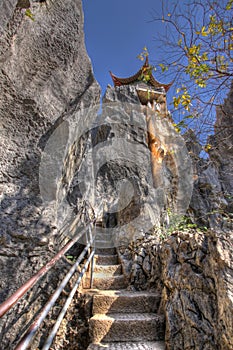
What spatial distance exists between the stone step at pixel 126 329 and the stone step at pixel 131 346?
0.05 meters

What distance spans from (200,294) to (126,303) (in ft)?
3.58

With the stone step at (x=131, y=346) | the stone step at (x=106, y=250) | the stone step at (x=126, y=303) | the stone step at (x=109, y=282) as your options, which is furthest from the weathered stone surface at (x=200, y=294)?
the stone step at (x=106, y=250)

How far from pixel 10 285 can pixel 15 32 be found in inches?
91.3

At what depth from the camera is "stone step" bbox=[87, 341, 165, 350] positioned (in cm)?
→ 188

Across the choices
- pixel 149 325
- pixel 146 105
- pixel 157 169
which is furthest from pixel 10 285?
pixel 146 105

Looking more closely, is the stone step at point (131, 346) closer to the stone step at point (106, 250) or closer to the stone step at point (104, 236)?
the stone step at point (106, 250)

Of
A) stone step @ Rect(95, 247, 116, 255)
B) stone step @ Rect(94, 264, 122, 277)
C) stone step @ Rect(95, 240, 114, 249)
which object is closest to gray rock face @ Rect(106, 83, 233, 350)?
stone step @ Rect(94, 264, 122, 277)

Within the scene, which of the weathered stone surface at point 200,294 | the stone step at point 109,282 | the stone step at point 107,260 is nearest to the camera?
the weathered stone surface at point 200,294

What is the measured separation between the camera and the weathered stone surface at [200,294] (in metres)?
1.55

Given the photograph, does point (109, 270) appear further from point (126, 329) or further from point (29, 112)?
point (29, 112)

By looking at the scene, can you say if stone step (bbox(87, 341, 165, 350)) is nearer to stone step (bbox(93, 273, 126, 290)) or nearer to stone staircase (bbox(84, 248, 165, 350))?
stone staircase (bbox(84, 248, 165, 350))

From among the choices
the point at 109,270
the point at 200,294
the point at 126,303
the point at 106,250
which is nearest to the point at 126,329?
the point at 126,303

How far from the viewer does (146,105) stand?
10.5m

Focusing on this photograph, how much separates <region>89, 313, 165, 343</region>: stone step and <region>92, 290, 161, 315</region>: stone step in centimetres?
28
